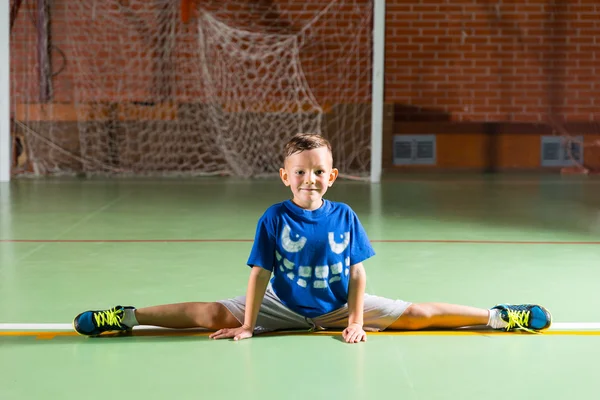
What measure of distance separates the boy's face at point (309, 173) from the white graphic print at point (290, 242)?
0.45 feet

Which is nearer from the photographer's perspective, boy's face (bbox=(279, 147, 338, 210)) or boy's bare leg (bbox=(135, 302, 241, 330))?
boy's face (bbox=(279, 147, 338, 210))

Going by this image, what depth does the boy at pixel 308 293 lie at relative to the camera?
3.43 metres

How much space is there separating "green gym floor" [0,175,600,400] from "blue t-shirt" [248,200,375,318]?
22 cm

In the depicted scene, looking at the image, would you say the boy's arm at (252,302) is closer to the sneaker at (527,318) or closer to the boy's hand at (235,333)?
the boy's hand at (235,333)

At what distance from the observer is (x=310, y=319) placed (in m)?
3.58

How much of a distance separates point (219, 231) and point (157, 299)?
2.32 meters

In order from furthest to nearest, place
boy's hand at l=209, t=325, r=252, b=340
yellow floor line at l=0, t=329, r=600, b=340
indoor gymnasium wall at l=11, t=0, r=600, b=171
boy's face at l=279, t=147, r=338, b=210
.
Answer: indoor gymnasium wall at l=11, t=0, r=600, b=171
yellow floor line at l=0, t=329, r=600, b=340
boy's hand at l=209, t=325, r=252, b=340
boy's face at l=279, t=147, r=338, b=210

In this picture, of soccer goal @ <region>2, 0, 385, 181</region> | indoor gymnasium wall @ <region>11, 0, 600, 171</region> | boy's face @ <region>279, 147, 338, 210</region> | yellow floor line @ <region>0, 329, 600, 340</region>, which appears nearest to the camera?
boy's face @ <region>279, 147, 338, 210</region>

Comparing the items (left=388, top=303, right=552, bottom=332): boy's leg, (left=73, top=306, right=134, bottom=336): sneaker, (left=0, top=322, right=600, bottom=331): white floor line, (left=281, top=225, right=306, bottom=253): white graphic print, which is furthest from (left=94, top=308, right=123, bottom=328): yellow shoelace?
(left=388, top=303, right=552, bottom=332): boy's leg

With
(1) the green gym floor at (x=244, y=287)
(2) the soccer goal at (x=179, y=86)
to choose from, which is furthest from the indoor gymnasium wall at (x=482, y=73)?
(1) the green gym floor at (x=244, y=287)

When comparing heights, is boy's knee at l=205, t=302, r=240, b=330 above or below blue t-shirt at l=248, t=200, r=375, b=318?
below

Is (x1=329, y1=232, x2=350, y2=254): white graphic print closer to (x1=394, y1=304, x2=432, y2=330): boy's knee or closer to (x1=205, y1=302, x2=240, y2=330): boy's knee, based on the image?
(x1=394, y1=304, x2=432, y2=330): boy's knee

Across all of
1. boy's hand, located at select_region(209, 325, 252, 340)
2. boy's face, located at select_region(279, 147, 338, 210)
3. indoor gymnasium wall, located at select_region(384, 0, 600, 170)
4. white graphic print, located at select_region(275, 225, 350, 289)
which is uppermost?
indoor gymnasium wall, located at select_region(384, 0, 600, 170)

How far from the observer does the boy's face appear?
338 centimetres
